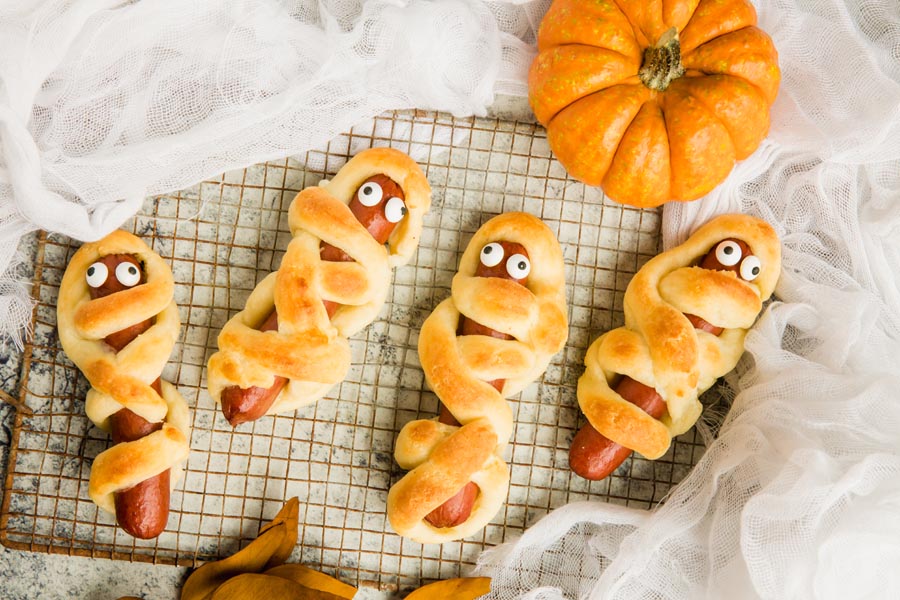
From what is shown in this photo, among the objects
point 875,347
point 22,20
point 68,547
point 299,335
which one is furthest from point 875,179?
point 68,547

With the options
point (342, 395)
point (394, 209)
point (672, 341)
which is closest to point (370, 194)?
point (394, 209)

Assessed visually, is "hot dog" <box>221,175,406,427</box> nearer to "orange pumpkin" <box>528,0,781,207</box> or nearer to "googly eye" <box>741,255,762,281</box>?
"orange pumpkin" <box>528,0,781,207</box>

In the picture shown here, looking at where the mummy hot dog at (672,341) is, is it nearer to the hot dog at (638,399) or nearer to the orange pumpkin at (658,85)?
the hot dog at (638,399)

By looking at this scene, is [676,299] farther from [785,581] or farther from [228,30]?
[228,30]

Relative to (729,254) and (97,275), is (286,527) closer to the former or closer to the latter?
(97,275)

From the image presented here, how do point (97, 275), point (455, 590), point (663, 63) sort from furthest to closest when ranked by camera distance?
point (455, 590), point (97, 275), point (663, 63)

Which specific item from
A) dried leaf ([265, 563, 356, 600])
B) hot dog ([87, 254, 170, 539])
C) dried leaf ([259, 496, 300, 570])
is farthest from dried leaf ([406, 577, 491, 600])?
hot dog ([87, 254, 170, 539])
